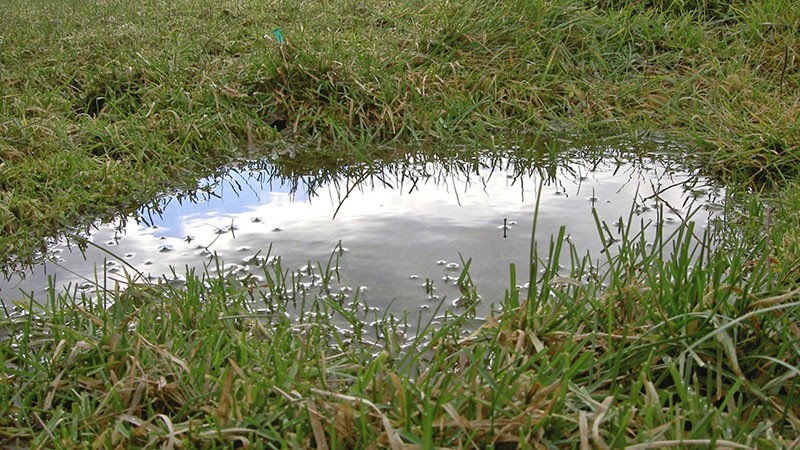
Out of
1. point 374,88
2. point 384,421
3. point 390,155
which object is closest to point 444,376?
point 384,421

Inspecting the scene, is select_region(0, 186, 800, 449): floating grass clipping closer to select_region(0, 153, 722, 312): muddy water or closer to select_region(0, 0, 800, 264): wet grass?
select_region(0, 153, 722, 312): muddy water

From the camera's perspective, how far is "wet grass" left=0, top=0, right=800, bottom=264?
3635 millimetres

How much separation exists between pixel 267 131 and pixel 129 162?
2.46ft

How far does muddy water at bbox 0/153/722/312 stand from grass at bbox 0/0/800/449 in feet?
0.42

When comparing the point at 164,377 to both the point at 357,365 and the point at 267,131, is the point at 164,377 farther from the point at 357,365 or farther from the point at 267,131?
the point at 267,131

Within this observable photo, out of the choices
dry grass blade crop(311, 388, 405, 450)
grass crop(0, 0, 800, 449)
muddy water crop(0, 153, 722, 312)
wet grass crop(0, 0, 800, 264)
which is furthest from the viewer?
wet grass crop(0, 0, 800, 264)

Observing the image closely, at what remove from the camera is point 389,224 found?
3.16 meters

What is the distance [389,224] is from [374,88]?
1.34m

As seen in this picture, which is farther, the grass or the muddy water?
the muddy water

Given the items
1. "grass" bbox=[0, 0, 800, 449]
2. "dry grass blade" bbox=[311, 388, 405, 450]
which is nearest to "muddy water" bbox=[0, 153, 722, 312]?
"grass" bbox=[0, 0, 800, 449]

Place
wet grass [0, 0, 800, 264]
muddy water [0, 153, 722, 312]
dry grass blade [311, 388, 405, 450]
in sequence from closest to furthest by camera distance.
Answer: dry grass blade [311, 388, 405, 450]
muddy water [0, 153, 722, 312]
wet grass [0, 0, 800, 264]

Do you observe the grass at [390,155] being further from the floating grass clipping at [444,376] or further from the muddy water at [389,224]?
the muddy water at [389,224]

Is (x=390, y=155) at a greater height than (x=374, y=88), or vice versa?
(x=374, y=88)

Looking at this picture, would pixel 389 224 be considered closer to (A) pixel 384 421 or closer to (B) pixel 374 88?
(B) pixel 374 88
